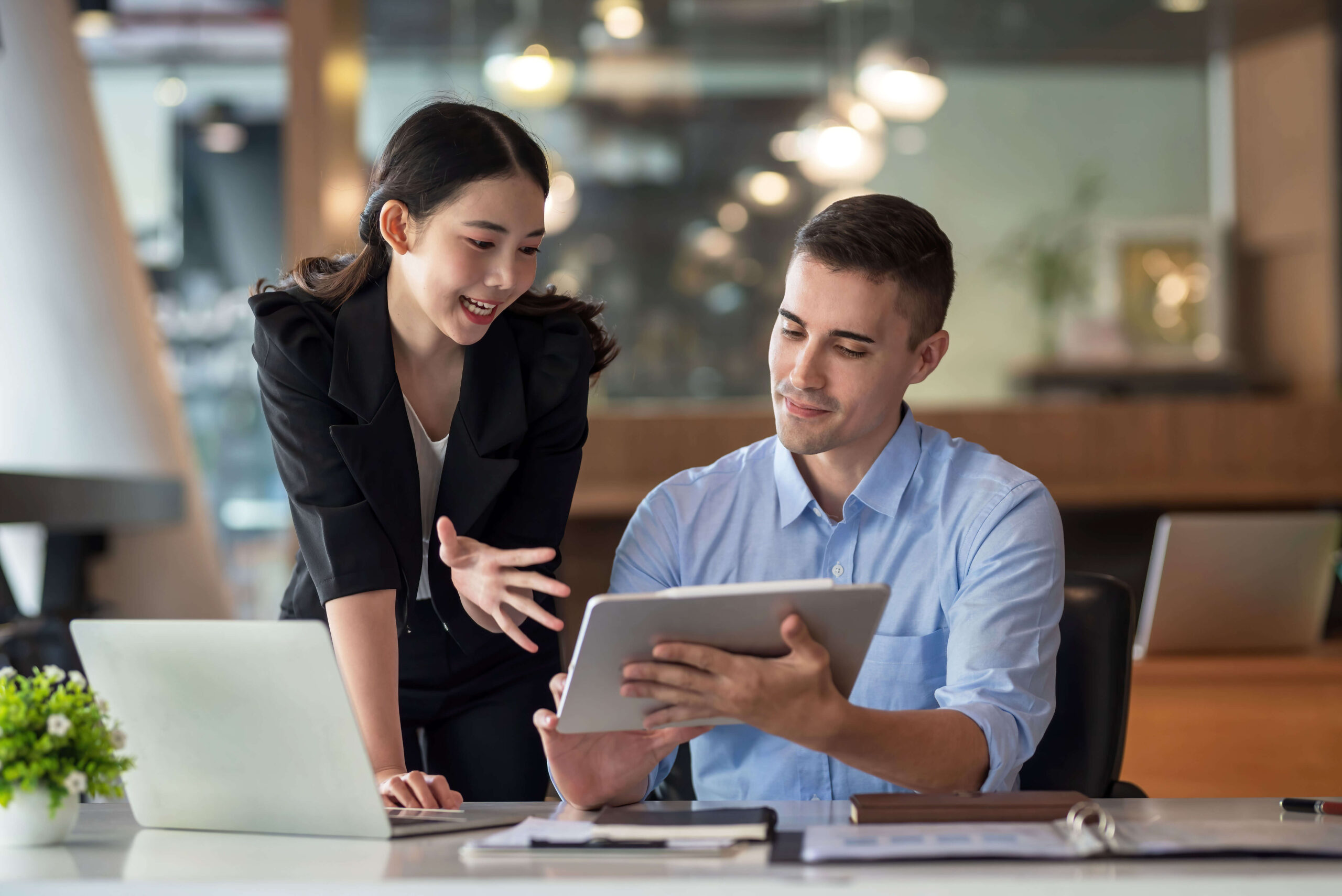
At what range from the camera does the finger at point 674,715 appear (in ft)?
3.29

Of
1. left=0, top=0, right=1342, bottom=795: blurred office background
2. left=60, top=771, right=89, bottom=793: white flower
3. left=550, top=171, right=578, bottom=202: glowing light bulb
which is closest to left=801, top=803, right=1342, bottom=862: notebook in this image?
left=60, top=771, right=89, bottom=793: white flower

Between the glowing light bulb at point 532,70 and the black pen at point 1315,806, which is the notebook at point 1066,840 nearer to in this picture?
the black pen at point 1315,806

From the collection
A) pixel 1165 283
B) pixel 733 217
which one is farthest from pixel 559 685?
pixel 1165 283

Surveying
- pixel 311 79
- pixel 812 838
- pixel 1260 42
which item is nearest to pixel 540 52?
pixel 311 79

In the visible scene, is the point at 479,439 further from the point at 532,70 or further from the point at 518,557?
the point at 532,70

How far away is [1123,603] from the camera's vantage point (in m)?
1.44

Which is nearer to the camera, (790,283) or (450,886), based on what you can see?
(450,886)

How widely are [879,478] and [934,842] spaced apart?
60 cm

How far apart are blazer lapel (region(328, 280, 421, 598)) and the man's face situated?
438 millimetres

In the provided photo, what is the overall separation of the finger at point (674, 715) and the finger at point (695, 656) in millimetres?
53

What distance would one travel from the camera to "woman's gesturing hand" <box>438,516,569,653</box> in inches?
45.8

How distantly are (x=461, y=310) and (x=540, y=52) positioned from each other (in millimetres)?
4299

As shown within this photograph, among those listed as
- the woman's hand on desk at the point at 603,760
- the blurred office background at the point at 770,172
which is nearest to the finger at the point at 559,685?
the woman's hand on desk at the point at 603,760

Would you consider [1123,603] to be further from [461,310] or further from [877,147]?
[877,147]
